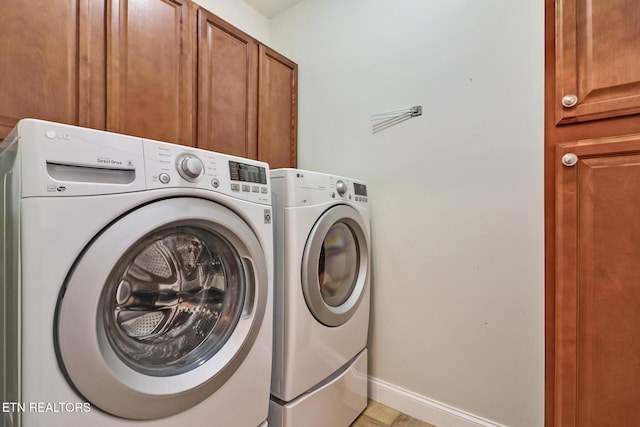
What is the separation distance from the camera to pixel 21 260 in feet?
1.82

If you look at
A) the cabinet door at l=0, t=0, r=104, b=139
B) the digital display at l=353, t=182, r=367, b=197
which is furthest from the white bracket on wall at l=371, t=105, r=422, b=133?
the cabinet door at l=0, t=0, r=104, b=139

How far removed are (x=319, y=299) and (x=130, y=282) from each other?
0.62 metres

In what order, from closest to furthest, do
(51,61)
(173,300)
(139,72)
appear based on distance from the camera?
1. (173,300)
2. (51,61)
3. (139,72)

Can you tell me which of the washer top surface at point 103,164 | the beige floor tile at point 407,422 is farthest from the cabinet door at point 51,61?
the beige floor tile at point 407,422

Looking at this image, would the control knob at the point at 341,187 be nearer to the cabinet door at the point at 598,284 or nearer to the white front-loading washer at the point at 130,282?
the white front-loading washer at the point at 130,282

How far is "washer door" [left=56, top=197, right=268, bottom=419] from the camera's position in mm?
586

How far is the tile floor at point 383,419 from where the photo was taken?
4.45ft

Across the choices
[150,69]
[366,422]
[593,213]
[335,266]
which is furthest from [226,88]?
[366,422]

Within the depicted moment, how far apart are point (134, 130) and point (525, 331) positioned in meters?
1.69

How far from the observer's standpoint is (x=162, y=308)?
0.83 m

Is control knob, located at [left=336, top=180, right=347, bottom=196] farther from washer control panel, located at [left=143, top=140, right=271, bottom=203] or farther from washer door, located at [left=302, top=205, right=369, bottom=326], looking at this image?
washer control panel, located at [left=143, top=140, right=271, bottom=203]

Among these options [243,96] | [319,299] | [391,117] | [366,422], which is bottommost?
[366,422]

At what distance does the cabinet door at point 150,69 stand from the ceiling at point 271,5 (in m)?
0.78

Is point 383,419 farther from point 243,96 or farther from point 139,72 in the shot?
point 139,72
